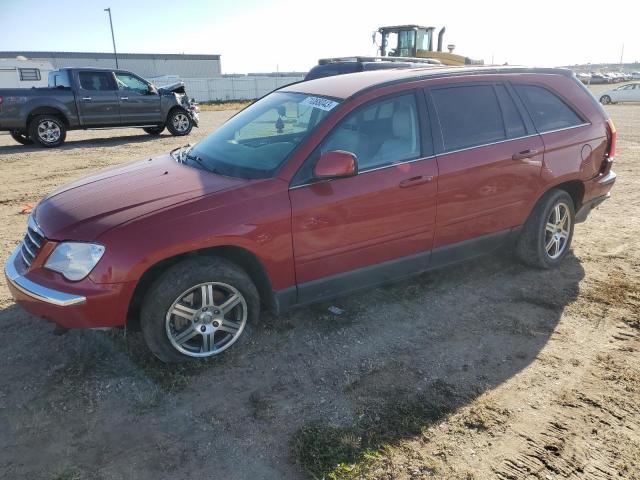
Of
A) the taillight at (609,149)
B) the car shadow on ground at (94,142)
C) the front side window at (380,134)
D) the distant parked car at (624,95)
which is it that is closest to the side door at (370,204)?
the front side window at (380,134)

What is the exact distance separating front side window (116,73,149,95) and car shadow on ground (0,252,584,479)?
10.8 metres

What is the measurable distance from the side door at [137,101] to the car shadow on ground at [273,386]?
10.6 metres

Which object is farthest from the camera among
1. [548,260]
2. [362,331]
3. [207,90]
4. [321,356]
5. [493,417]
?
[207,90]

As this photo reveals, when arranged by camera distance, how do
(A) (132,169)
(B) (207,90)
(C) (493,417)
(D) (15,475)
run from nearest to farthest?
1. (D) (15,475)
2. (C) (493,417)
3. (A) (132,169)
4. (B) (207,90)

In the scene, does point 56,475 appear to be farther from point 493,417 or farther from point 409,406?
point 493,417

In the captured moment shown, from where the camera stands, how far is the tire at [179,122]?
14.2 m

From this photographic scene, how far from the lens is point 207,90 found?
36.4 meters

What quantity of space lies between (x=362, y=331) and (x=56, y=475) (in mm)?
2073

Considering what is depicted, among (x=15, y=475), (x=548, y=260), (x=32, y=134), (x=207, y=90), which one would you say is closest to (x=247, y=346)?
(x=15, y=475)

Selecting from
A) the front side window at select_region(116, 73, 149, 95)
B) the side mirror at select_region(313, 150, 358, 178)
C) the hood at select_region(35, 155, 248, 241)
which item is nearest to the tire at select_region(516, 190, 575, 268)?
the side mirror at select_region(313, 150, 358, 178)

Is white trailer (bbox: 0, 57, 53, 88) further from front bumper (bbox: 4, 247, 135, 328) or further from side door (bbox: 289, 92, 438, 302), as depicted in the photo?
side door (bbox: 289, 92, 438, 302)

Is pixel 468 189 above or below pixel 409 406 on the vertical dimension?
above

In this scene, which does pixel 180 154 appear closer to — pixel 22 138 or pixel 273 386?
pixel 273 386

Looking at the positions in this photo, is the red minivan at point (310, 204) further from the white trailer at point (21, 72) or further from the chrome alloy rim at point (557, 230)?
the white trailer at point (21, 72)
